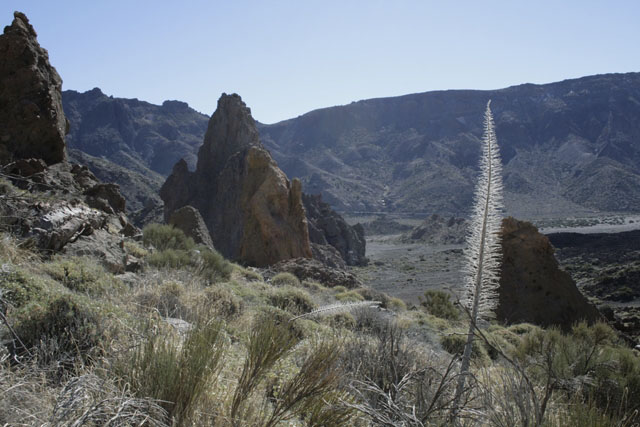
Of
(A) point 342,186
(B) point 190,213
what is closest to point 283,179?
(B) point 190,213

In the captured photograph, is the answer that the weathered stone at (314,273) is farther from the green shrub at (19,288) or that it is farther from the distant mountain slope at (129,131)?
the distant mountain slope at (129,131)

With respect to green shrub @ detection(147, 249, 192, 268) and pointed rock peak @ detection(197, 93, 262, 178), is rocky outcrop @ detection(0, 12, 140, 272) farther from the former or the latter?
pointed rock peak @ detection(197, 93, 262, 178)

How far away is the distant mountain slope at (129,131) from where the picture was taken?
12438 centimetres

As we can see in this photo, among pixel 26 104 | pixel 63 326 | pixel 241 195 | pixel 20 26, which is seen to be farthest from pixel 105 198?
pixel 241 195

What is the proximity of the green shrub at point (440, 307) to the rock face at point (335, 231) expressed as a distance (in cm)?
2951

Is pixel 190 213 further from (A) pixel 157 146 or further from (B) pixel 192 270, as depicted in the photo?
(A) pixel 157 146

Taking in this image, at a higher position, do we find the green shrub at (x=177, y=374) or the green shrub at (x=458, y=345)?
the green shrub at (x=177, y=374)

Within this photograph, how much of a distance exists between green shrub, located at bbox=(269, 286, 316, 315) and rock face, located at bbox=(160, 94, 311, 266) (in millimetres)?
10850

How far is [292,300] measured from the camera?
33.3 feet

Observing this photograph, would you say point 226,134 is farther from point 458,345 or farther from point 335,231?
point 458,345

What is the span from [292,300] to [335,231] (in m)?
40.9

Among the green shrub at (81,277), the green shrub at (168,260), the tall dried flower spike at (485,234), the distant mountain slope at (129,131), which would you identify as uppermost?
the distant mountain slope at (129,131)

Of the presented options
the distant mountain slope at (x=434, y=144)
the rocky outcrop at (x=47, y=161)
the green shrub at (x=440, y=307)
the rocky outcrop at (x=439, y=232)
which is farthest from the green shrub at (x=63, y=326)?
the distant mountain slope at (x=434, y=144)

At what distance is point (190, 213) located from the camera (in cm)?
2178
